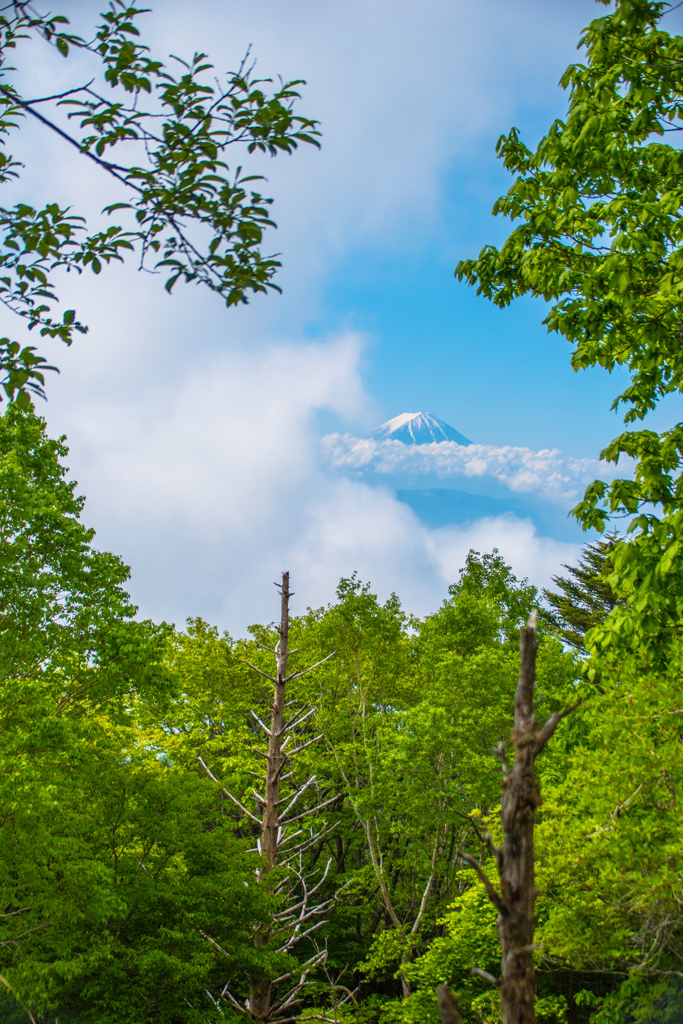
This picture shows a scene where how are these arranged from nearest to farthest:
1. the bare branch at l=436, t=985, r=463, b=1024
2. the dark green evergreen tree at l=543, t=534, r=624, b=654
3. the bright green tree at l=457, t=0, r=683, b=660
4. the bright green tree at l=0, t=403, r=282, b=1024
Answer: the bare branch at l=436, t=985, r=463, b=1024, the bright green tree at l=457, t=0, r=683, b=660, the bright green tree at l=0, t=403, r=282, b=1024, the dark green evergreen tree at l=543, t=534, r=624, b=654

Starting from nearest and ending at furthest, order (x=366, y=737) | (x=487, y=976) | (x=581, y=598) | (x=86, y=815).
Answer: (x=487, y=976)
(x=86, y=815)
(x=366, y=737)
(x=581, y=598)

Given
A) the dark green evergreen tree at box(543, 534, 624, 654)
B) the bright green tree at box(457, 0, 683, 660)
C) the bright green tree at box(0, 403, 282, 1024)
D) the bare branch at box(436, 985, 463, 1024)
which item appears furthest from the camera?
the dark green evergreen tree at box(543, 534, 624, 654)

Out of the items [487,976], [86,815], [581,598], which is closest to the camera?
[487,976]

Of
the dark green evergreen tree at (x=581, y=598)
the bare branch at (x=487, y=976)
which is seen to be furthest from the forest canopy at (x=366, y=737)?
→ the dark green evergreen tree at (x=581, y=598)

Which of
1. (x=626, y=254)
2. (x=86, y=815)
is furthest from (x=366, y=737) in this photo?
(x=626, y=254)

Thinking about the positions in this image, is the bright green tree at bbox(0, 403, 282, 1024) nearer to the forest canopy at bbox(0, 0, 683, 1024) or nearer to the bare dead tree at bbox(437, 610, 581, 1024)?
the forest canopy at bbox(0, 0, 683, 1024)

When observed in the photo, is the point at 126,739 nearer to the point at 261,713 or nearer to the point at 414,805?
the point at 414,805

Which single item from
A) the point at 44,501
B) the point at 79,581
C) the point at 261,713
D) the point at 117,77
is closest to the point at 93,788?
the point at 79,581

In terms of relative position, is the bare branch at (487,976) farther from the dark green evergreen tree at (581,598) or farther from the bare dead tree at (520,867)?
the dark green evergreen tree at (581,598)

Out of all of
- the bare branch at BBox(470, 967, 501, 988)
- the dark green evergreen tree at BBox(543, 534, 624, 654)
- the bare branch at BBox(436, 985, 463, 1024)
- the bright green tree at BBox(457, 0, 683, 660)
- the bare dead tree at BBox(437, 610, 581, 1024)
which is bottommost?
the bare branch at BBox(436, 985, 463, 1024)

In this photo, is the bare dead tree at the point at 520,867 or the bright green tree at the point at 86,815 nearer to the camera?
the bare dead tree at the point at 520,867

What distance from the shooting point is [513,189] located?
7145 millimetres

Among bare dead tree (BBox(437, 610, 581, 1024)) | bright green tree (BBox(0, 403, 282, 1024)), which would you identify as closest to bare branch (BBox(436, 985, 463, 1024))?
bare dead tree (BBox(437, 610, 581, 1024))

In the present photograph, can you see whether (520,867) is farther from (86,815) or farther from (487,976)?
(86,815)
